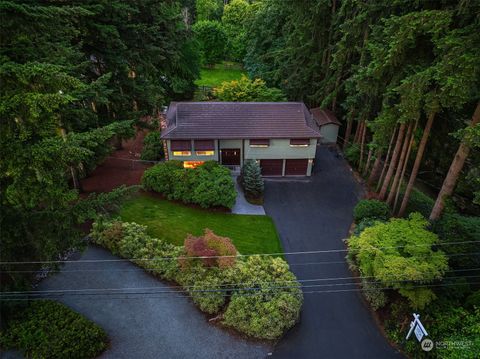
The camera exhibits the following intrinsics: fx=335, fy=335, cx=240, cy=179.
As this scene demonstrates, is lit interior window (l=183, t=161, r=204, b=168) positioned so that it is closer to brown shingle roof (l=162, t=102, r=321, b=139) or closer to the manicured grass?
brown shingle roof (l=162, t=102, r=321, b=139)

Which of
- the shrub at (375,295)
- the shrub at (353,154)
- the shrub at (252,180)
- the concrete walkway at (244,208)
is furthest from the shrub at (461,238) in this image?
the shrub at (353,154)

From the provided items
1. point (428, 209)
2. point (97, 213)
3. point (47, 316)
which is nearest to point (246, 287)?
point (97, 213)

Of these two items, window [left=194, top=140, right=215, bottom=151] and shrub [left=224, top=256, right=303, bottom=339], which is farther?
window [left=194, top=140, right=215, bottom=151]

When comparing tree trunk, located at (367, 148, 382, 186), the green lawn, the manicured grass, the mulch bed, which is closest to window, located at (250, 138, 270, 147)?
the green lawn

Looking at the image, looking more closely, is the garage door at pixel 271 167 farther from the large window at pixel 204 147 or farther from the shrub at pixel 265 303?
the shrub at pixel 265 303

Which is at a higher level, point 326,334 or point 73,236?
point 73,236

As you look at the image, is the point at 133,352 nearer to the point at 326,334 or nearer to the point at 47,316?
the point at 47,316
